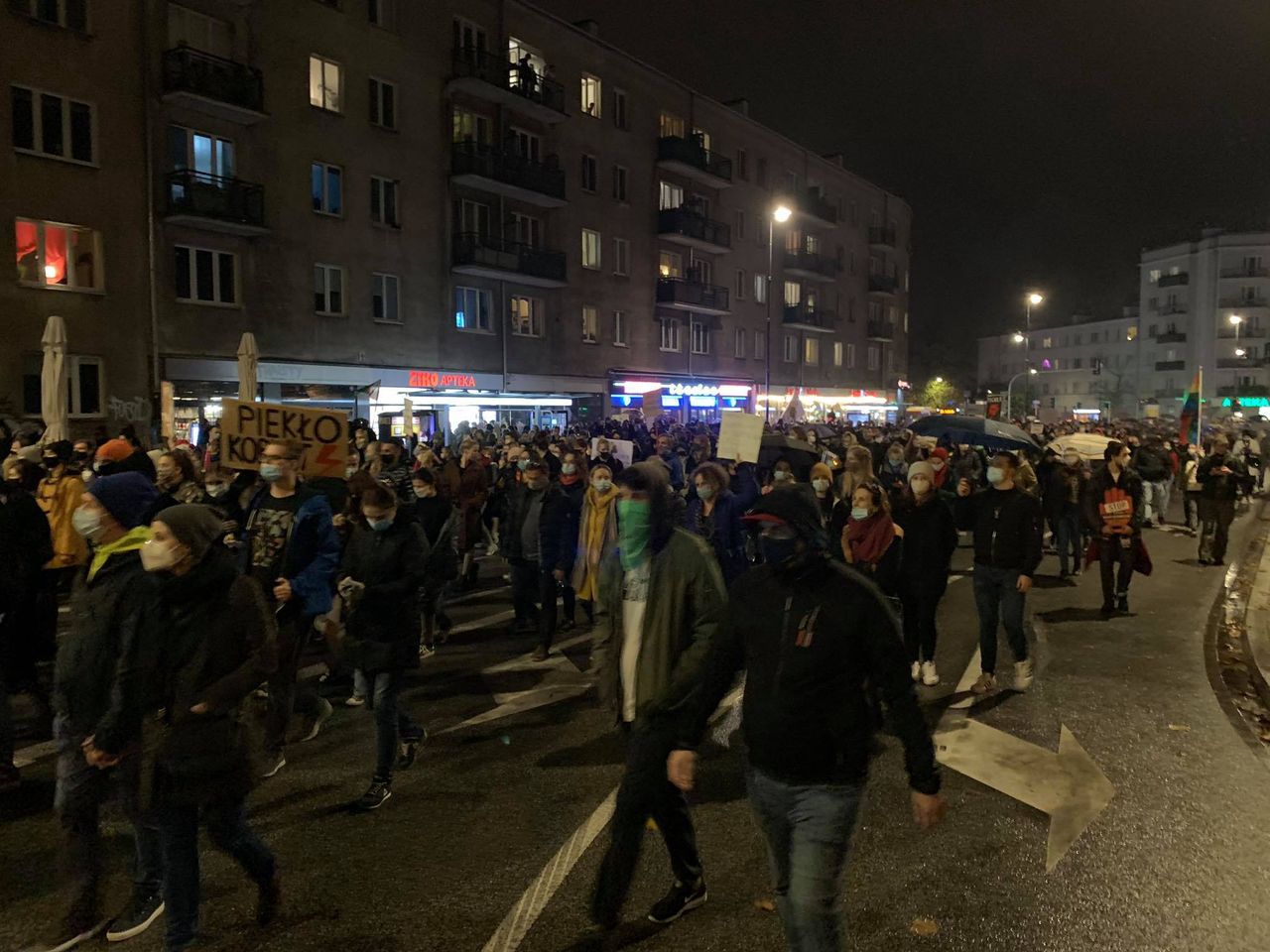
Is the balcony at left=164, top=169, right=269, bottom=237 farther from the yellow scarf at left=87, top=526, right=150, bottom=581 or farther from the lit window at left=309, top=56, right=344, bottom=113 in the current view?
the yellow scarf at left=87, top=526, right=150, bottom=581

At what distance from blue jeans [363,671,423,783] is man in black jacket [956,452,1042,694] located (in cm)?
462

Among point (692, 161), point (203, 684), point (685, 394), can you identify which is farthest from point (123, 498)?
point (692, 161)

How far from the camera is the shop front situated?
117 ft

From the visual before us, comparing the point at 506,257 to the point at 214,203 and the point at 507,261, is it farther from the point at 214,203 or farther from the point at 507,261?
the point at 214,203

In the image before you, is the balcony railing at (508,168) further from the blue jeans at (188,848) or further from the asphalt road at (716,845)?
the blue jeans at (188,848)

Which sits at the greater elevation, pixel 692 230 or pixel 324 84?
pixel 324 84

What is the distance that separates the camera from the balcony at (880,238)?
185ft

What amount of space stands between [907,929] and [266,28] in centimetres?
2596

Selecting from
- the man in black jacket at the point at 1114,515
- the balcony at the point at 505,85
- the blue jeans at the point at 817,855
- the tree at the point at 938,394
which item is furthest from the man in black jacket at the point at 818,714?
the tree at the point at 938,394

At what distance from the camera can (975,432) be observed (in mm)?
18391

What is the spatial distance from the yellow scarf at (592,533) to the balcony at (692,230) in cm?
3108

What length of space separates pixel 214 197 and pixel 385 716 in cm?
2086

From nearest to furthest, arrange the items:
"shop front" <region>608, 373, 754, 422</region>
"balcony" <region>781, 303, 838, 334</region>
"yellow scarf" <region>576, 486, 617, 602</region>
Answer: "yellow scarf" <region>576, 486, 617, 602</region> < "shop front" <region>608, 373, 754, 422</region> < "balcony" <region>781, 303, 838, 334</region>

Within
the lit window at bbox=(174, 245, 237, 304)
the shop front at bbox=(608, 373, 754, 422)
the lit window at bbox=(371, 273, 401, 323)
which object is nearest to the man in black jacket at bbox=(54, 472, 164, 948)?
the lit window at bbox=(174, 245, 237, 304)
